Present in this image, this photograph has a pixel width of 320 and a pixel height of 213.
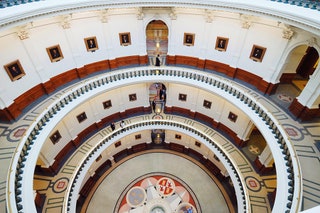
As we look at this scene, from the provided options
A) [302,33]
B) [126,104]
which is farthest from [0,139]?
[302,33]

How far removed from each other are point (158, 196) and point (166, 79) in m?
9.56

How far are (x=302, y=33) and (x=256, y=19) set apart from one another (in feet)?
9.11

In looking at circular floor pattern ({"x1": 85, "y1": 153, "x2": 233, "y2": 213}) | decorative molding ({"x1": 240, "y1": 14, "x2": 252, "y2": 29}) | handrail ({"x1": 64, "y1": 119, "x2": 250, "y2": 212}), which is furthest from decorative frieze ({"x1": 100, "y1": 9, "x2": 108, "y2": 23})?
circular floor pattern ({"x1": 85, "y1": 153, "x2": 233, "y2": 213})

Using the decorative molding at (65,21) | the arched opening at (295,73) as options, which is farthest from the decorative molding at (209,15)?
the decorative molding at (65,21)

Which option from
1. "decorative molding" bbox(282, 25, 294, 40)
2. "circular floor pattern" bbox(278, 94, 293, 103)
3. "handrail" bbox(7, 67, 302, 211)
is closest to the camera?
"handrail" bbox(7, 67, 302, 211)

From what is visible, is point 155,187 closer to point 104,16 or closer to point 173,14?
point 173,14

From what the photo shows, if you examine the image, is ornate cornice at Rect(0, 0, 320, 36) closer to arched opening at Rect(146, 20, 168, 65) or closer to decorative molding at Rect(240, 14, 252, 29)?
decorative molding at Rect(240, 14, 252, 29)

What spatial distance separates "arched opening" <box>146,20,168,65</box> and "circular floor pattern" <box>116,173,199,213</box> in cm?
1010

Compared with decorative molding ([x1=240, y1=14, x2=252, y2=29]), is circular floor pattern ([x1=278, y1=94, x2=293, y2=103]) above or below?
below

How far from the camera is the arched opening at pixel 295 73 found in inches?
518

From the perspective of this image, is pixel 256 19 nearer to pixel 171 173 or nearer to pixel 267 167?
pixel 267 167

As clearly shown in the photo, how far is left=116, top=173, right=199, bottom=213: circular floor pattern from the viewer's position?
16000mm

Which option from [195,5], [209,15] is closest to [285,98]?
[209,15]

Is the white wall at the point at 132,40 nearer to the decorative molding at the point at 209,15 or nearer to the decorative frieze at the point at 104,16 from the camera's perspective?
the decorative molding at the point at 209,15
